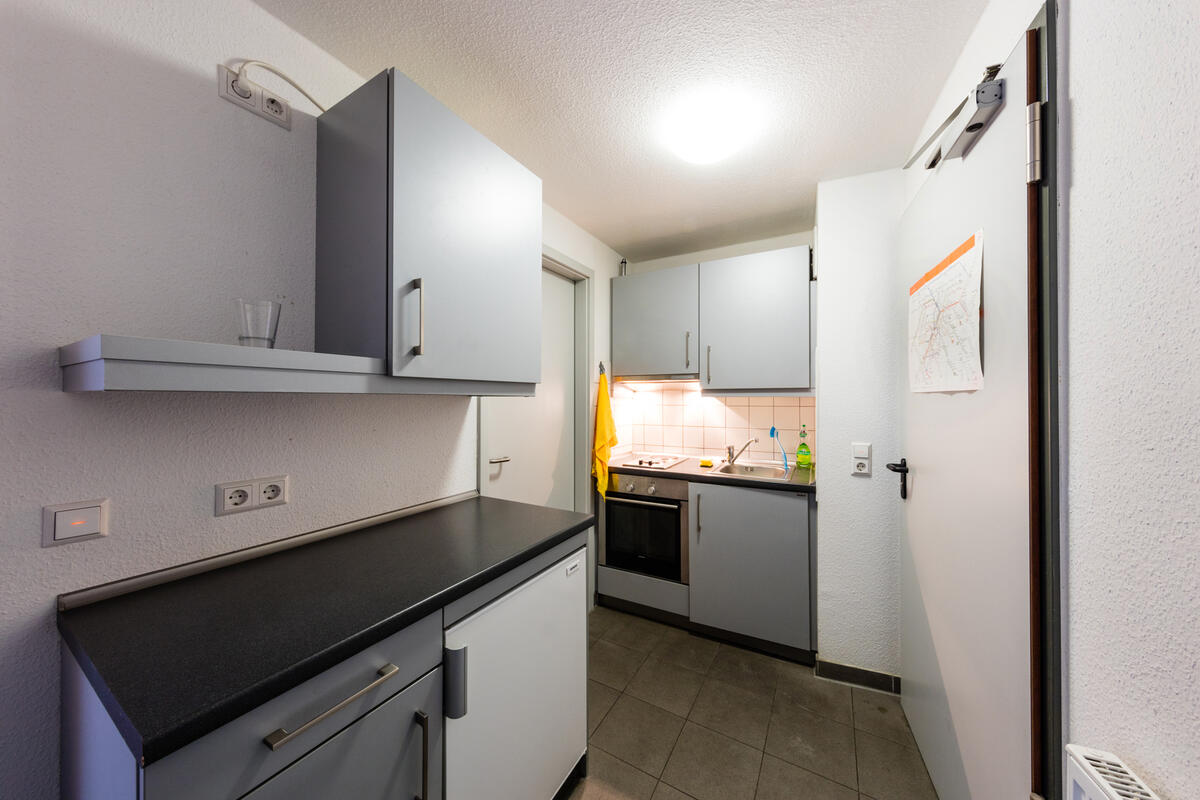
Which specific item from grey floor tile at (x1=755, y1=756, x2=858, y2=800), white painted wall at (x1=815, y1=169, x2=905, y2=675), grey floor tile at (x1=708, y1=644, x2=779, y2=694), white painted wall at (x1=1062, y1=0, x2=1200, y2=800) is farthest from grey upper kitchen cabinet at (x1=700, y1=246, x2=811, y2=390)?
grey floor tile at (x1=755, y1=756, x2=858, y2=800)

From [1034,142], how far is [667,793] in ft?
6.40

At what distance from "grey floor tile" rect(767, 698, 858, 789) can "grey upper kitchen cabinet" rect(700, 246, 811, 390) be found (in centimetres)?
149

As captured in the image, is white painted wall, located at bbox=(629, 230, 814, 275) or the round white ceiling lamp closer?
the round white ceiling lamp

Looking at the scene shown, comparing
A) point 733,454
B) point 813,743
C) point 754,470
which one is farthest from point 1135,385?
point 733,454

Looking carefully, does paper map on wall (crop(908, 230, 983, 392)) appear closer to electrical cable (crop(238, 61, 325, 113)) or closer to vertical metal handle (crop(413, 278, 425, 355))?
vertical metal handle (crop(413, 278, 425, 355))

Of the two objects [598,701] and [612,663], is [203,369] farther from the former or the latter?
[612,663]

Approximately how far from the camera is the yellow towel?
2.45m

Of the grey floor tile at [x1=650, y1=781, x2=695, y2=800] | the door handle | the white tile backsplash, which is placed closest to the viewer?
the grey floor tile at [x1=650, y1=781, x2=695, y2=800]

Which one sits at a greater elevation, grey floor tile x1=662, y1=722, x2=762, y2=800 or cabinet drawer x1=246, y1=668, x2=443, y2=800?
cabinet drawer x1=246, y1=668, x2=443, y2=800

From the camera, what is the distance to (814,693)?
71.3 inches

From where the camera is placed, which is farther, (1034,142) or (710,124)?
(710,124)

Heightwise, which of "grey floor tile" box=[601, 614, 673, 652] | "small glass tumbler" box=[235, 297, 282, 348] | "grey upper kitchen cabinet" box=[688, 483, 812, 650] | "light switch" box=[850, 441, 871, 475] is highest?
"small glass tumbler" box=[235, 297, 282, 348]

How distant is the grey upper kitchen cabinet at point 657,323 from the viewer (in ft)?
8.13

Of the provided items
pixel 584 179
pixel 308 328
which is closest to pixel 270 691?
pixel 308 328
